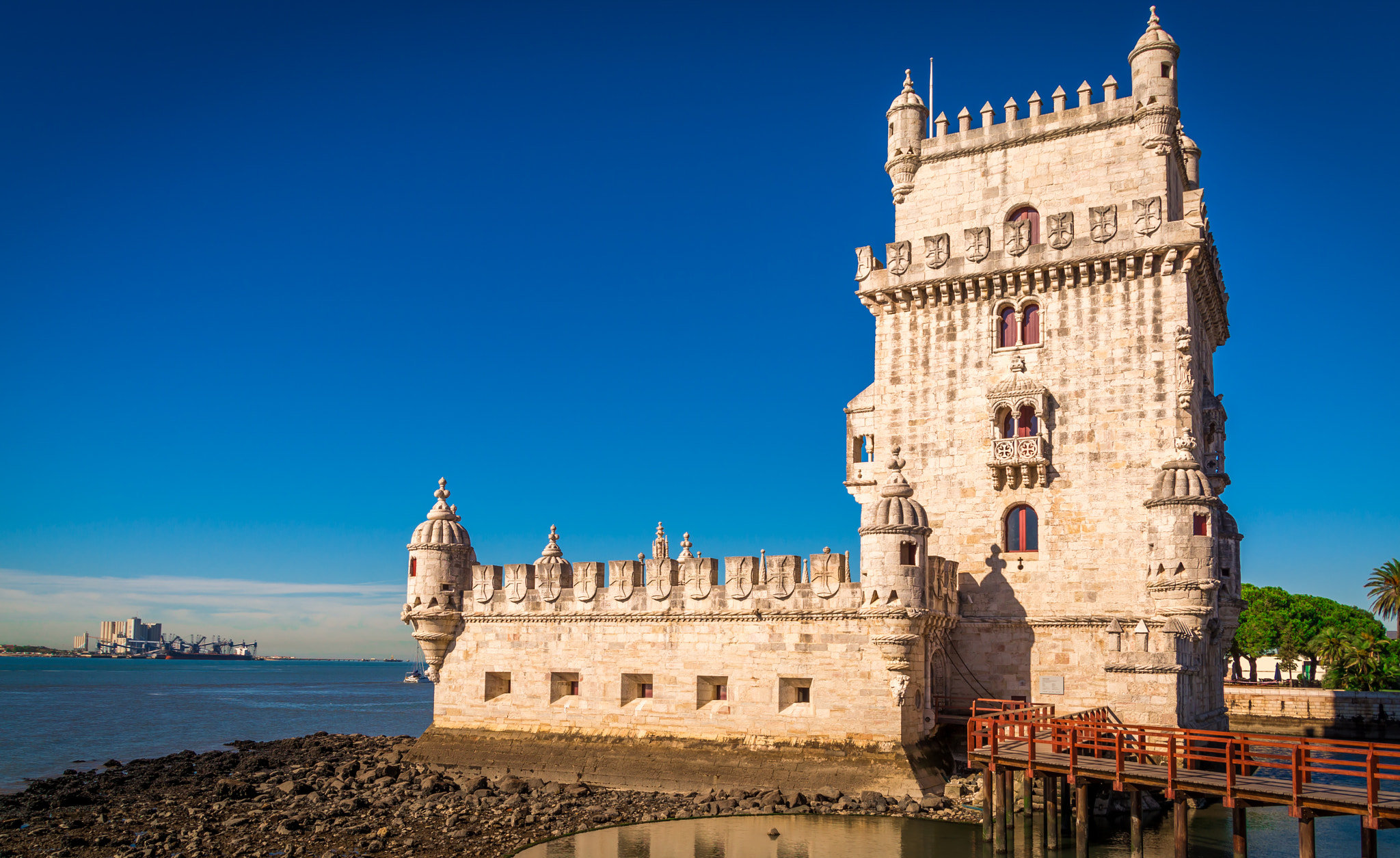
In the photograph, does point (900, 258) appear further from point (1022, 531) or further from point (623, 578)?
point (623, 578)

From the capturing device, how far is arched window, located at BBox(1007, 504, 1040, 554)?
31188 millimetres

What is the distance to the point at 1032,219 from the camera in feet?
108

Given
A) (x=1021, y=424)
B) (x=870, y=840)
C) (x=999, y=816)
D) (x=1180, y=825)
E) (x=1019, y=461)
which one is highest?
(x=1021, y=424)

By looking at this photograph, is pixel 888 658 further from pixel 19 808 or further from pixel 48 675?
pixel 48 675

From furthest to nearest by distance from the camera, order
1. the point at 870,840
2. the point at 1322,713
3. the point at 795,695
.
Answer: the point at 1322,713
the point at 795,695
the point at 870,840

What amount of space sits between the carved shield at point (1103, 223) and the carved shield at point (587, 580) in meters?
18.2

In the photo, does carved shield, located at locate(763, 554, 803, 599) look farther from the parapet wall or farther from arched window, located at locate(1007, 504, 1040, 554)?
the parapet wall

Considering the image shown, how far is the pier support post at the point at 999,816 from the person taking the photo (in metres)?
24.2

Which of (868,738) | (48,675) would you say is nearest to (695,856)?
(868,738)

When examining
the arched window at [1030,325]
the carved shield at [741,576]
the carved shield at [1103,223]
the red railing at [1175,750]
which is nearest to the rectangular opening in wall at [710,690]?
the carved shield at [741,576]

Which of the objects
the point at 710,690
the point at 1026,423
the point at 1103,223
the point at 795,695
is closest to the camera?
the point at 795,695

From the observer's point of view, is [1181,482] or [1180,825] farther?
[1181,482]

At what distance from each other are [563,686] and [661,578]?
5.25 m

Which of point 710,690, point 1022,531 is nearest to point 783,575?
point 710,690
